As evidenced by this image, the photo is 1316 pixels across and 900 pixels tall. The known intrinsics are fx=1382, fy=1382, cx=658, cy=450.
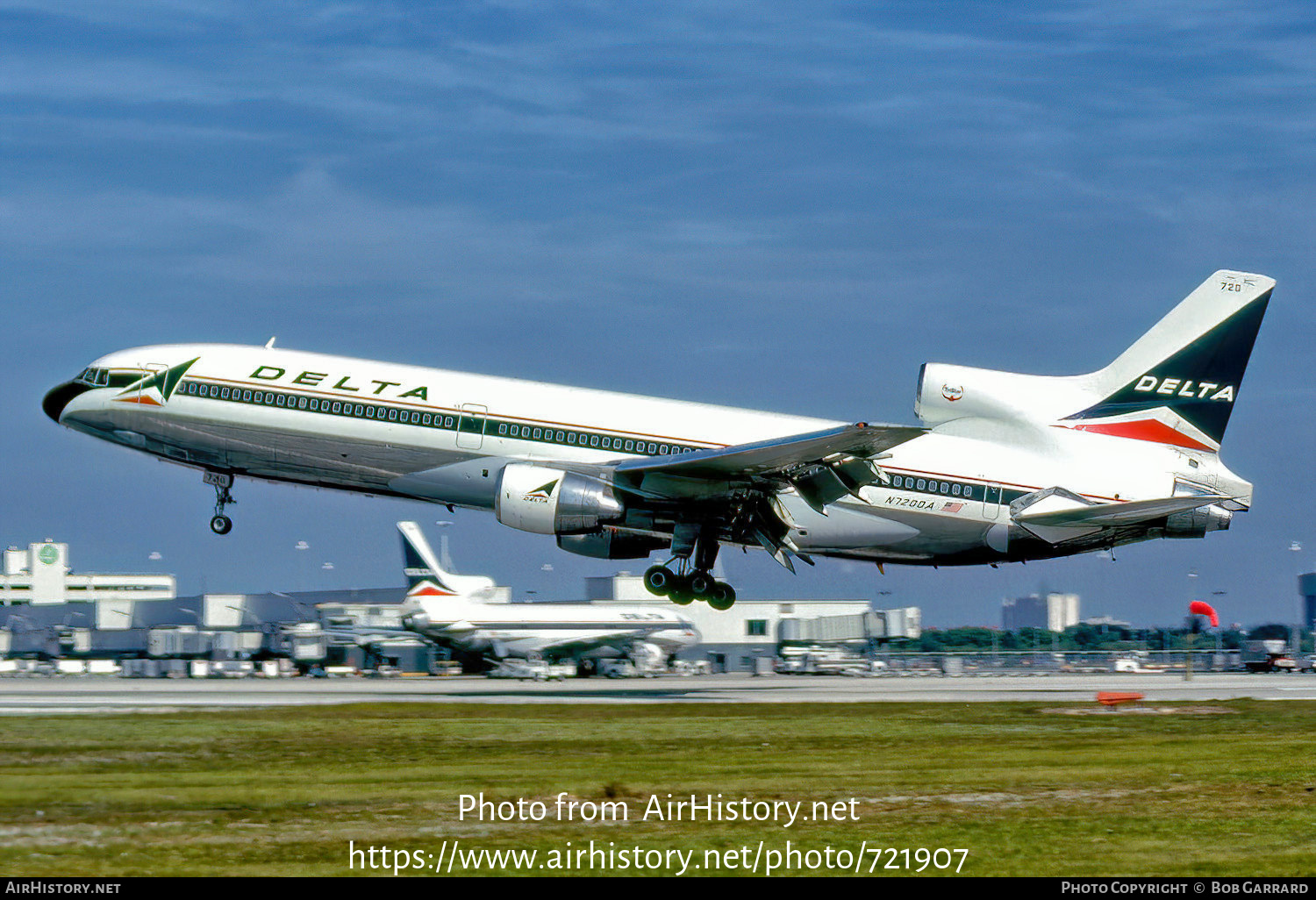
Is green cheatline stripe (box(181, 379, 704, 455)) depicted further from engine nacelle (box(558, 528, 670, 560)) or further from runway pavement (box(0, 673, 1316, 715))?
runway pavement (box(0, 673, 1316, 715))

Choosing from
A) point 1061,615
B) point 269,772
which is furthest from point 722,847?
point 1061,615

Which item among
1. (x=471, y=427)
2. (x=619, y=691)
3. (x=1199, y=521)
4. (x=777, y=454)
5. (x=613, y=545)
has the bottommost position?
(x=619, y=691)

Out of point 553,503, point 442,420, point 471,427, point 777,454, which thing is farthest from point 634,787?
point 442,420

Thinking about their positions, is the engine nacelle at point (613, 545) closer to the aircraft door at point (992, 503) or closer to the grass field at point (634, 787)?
the aircraft door at point (992, 503)

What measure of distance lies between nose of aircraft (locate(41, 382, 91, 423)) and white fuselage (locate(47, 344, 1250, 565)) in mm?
573

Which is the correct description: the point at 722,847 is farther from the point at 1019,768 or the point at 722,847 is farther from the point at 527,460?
the point at 527,460

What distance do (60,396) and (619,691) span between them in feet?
66.1

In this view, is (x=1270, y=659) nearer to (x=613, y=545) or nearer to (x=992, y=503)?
(x=992, y=503)

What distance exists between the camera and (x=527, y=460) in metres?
40.1

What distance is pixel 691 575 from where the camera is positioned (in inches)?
1628

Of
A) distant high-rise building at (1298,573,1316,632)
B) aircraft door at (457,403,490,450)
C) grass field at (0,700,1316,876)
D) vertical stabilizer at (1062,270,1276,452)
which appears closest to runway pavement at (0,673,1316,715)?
grass field at (0,700,1316,876)

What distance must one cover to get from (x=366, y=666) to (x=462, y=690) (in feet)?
99.9

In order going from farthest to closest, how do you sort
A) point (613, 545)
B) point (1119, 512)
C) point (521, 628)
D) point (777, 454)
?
1. point (521, 628)
2. point (613, 545)
3. point (1119, 512)
4. point (777, 454)

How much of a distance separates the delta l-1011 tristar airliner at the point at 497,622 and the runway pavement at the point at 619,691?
9.54 feet
